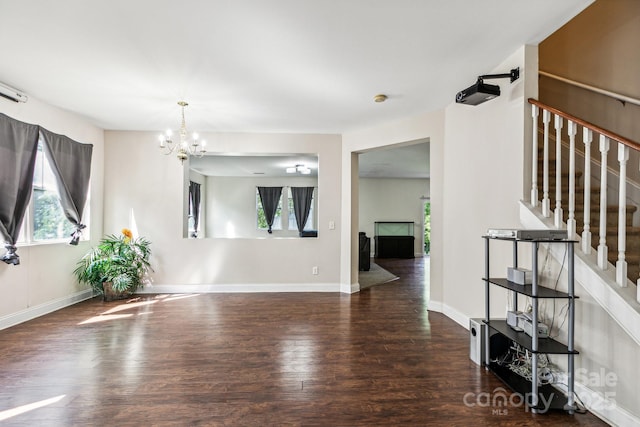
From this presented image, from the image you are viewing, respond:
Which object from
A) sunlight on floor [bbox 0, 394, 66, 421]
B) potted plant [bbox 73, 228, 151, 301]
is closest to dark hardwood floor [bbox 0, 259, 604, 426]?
sunlight on floor [bbox 0, 394, 66, 421]

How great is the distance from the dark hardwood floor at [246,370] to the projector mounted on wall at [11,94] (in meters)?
2.49

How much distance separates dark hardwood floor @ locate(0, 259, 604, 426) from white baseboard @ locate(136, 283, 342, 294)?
2.92 ft

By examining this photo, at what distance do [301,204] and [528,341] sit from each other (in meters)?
7.78

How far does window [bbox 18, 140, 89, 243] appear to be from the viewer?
359 centimetres

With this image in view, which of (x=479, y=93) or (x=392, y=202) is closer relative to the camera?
(x=479, y=93)

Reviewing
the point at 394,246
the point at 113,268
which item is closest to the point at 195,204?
the point at 113,268

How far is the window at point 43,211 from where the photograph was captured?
3590 mm

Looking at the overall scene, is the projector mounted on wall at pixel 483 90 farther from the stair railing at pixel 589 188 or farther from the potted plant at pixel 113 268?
the potted plant at pixel 113 268

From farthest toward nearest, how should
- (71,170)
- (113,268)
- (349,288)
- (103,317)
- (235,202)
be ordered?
1. (235,202)
2. (349,288)
3. (113,268)
4. (71,170)
5. (103,317)

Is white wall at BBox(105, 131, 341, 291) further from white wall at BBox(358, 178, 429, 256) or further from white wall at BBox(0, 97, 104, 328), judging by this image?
white wall at BBox(358, 178, 429, 256)

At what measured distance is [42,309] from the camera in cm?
375

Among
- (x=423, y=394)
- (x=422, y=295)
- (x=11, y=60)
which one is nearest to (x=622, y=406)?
(x=423, y=394)

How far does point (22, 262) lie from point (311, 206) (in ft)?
22.5

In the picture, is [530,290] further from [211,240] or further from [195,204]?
[195,204]
